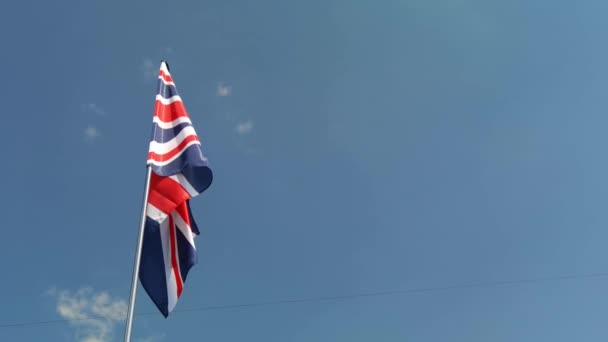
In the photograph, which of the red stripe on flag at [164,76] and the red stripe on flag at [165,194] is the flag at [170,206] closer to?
the red stripe on flag at [165,194]

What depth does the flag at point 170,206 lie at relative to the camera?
7180mm

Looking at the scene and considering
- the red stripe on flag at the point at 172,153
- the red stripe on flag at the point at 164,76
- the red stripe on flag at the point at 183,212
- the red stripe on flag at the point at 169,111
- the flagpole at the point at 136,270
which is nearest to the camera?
the flagpole at the point at 136,270

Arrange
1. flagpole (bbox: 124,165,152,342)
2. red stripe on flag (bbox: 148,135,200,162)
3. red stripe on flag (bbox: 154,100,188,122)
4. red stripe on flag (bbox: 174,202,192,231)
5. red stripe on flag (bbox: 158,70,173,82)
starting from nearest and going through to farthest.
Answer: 1. flagpole (bbox: 124,165,152,342)
2. red stripe on flag (bbox: 148,135,200,162)
3. red stripe on flag (bbox: 174,202,192,231)
4. red stripe on flag (bbox: 154,100,188,122)
5. red stripe on flag (bbox: 158,70,173,82)

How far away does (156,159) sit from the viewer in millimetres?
7309

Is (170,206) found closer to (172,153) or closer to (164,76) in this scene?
(172,153)

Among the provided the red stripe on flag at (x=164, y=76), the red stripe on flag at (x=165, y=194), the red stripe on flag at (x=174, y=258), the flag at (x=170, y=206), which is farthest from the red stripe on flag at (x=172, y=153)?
the red stripe on flag at (x=164, y=76)

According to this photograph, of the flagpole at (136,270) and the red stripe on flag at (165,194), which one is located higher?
the red stripe on flag at (165,194)

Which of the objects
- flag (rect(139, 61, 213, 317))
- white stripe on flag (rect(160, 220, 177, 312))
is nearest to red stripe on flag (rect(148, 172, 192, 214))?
flag (rect(139, 61, 213, 317))

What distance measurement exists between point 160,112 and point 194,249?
7.09 ft

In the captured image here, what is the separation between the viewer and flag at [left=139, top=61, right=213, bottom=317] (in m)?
7.18

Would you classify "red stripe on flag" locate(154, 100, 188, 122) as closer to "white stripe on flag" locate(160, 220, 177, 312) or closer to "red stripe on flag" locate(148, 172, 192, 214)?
"red stripe on flag" locate(148, 172, 192, 214)

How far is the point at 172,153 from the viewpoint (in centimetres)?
772

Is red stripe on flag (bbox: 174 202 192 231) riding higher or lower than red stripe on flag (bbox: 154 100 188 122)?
lower

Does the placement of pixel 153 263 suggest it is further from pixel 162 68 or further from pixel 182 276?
pixel 162 68
